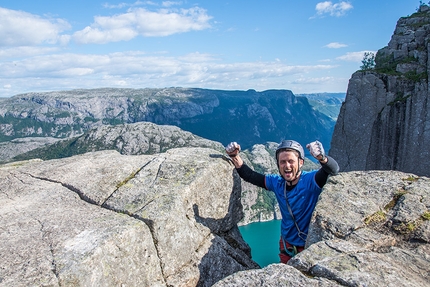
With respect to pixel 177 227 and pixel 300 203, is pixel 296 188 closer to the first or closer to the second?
pixel 300 203

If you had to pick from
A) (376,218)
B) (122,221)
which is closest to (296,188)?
(376,218)

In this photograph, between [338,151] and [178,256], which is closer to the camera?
[178,256]

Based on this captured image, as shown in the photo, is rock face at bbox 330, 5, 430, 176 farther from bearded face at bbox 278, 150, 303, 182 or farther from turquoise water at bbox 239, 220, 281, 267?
turquoise water at bbox 239, 220, 281, 267

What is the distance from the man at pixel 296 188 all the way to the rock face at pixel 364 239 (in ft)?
1.43

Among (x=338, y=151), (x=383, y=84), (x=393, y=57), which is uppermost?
(x=393, y=57)

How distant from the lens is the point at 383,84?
4975cm

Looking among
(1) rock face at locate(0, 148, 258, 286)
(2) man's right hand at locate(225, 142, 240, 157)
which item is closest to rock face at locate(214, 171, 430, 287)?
(1) rock face at locate(0, 148, 258, 286)

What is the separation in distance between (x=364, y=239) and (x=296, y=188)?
205cm

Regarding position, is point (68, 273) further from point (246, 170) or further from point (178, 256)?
point (246, 170)

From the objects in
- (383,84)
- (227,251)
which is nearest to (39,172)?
(227,251)

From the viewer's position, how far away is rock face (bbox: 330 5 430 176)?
44375mm

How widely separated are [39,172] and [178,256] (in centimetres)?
567

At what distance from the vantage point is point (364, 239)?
693 centimetres

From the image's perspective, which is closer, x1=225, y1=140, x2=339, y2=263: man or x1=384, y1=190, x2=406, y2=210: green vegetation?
x1=384, y1=190, x2=406, y2=210: green vegetation
